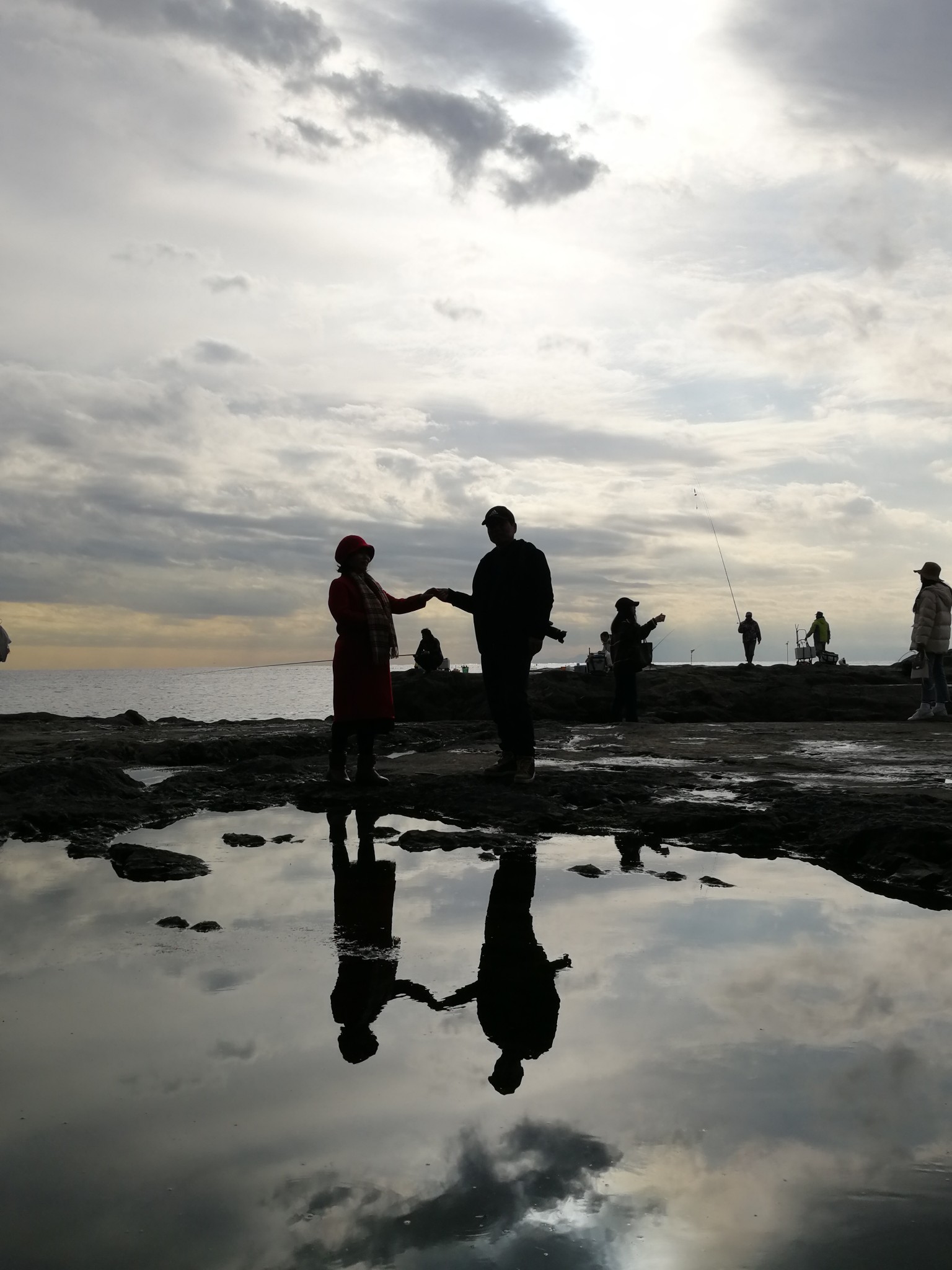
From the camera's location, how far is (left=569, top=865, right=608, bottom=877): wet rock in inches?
207

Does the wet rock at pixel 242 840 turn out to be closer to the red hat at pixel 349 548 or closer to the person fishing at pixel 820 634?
the red hat at pixel 349 548

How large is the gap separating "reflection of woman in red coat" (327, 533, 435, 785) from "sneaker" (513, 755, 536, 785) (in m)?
1.06

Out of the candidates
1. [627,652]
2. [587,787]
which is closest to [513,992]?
[587,787]

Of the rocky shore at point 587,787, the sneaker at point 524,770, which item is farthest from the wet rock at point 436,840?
the sneaker at point 524,770

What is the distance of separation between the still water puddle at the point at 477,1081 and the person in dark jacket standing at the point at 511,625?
3700mm

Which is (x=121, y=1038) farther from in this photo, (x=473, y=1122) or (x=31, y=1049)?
(x=473, y=1122)

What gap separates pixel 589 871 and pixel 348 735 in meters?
3.72

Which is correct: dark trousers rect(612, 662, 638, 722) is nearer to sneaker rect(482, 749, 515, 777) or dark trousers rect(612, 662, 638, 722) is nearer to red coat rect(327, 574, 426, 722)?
sneaker rect(482, 749, 515, 777)

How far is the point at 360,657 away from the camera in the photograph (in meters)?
8.56

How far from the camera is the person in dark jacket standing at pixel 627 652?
16219 mm

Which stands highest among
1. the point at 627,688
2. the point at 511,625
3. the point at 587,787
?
the point at 511,625

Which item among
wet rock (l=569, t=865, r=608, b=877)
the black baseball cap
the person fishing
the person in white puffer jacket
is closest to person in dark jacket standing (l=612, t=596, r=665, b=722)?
the person in white puffer jacket

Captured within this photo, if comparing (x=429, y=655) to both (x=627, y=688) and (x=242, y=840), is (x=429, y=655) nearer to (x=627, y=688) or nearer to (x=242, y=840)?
(x=627, y=688)

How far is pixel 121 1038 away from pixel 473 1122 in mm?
1139
